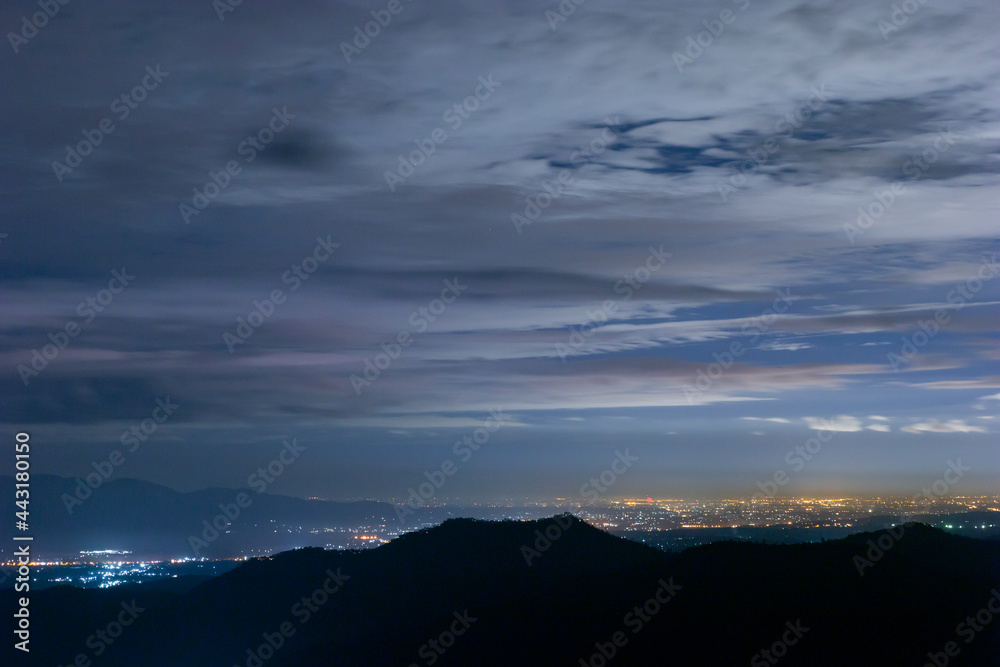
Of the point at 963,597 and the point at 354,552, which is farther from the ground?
the point at 963,597

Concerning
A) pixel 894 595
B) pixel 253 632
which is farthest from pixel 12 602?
pixel 894 595

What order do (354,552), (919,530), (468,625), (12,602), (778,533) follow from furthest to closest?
(778,533), (12,602), (354,552), (919,530), (468,625)

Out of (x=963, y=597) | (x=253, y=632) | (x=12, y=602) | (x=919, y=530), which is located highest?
(x=963, y=597)

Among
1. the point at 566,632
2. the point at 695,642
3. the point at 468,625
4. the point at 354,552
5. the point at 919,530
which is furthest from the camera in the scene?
the point at 354,552

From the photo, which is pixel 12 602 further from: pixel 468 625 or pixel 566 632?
pixel 566 632

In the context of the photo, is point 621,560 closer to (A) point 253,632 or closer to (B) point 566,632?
(B) point 566,632

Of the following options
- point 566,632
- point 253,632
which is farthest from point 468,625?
point 253,632

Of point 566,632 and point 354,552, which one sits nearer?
point 566,632
